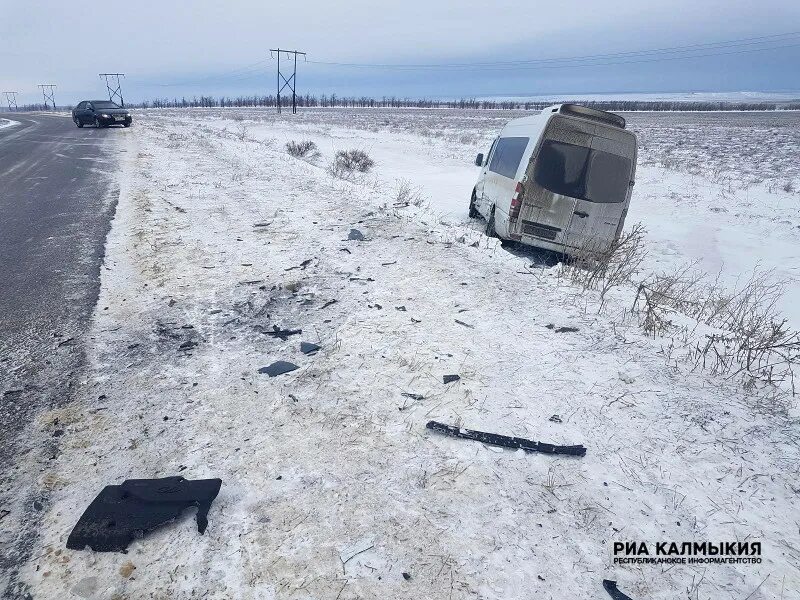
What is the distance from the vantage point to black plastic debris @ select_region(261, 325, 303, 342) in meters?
4.35

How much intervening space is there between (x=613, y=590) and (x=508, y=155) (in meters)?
7.43

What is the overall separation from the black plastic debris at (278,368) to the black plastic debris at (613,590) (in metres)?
2.62

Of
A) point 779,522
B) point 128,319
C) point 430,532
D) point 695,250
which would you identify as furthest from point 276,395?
point 695,250

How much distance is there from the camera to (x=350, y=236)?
7062 mm

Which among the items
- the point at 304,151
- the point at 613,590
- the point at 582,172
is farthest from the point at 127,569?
the point at 304,151

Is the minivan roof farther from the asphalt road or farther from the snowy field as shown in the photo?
the asphalt road

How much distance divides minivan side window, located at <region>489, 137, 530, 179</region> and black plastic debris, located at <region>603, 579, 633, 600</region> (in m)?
6.38

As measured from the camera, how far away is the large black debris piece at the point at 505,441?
2.94 metres

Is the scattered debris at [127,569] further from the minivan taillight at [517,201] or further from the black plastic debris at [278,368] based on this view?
the minivan taillight at [517,201]

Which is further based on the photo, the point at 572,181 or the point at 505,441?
the point at 572,181

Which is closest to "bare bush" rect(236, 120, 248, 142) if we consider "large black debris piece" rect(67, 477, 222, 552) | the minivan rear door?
the minivan rear door

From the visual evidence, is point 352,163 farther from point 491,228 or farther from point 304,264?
point 304,264

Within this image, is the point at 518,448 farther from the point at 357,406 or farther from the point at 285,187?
the point at 285,187

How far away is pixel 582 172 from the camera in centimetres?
694
